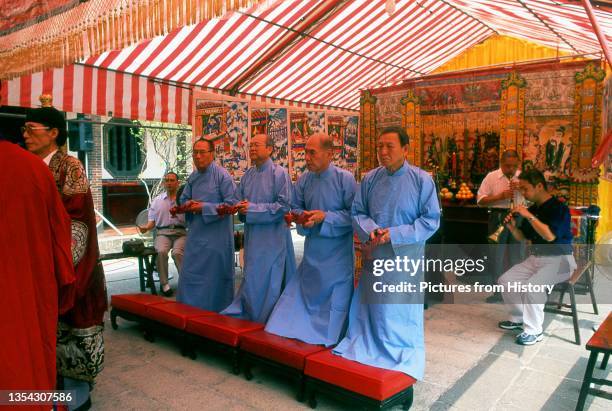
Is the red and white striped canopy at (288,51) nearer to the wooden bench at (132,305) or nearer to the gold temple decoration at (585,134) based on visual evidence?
the gold temple decoration at (585,134)

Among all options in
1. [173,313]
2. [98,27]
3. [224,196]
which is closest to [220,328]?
[173,313]

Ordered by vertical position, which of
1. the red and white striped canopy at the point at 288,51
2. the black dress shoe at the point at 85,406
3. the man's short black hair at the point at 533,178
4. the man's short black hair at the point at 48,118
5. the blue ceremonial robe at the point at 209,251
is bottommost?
the black dress shoe at the point at 85,406

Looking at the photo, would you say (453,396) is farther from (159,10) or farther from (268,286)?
(159,10)

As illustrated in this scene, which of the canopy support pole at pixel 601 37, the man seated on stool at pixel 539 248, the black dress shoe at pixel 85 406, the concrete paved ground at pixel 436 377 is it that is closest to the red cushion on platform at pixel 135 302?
the concrete paved ground at pixel 436 377

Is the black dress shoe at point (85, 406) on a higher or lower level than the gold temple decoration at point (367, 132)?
lower

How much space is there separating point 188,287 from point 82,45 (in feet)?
9.00

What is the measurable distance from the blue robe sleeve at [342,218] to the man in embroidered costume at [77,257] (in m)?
1.61

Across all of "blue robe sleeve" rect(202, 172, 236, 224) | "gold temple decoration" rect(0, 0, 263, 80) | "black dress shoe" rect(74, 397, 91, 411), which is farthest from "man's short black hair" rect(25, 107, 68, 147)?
"blue robe sleeve" rect(202, 172, 236, 224)

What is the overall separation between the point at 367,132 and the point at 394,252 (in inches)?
207

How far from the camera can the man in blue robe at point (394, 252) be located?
123 inches

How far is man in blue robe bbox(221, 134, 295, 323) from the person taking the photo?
14.2 ft

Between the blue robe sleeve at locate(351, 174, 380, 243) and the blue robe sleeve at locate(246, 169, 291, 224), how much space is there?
0.99 metres

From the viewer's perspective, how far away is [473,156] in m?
7.34

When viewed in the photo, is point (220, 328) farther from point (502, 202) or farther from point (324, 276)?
point (502, 202)
